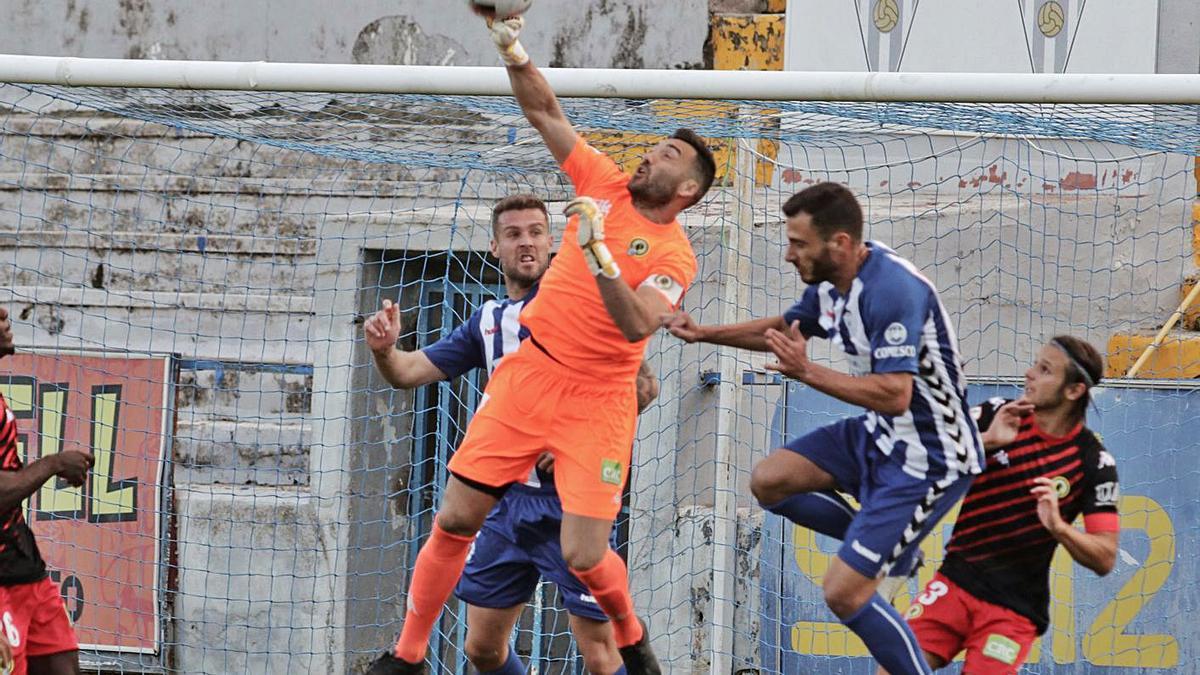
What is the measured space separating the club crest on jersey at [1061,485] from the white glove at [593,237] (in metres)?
1.63

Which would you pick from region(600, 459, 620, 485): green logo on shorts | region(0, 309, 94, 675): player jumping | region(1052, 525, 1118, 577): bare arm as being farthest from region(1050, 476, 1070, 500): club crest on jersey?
region(0, 309, 94, 675): player jumping

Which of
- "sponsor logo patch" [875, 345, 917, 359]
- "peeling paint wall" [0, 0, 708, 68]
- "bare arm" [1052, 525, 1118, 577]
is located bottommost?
"bare arm" [1052, 525, 1118, 577]

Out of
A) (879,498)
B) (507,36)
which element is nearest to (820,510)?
(879,498)

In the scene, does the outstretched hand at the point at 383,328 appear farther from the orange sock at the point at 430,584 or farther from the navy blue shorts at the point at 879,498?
the navy blue shorts at the point at 879,498

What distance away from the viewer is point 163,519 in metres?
8.51

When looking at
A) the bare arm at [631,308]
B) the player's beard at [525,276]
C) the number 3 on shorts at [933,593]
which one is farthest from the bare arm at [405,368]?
the number 3 on shorts at [933,593]

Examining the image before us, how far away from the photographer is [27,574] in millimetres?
5738

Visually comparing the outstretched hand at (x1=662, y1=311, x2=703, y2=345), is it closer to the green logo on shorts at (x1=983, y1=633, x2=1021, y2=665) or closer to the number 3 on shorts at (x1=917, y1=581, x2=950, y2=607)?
the number 3 on shorts at (x1=917, y1=581, x2=950, y2=607)

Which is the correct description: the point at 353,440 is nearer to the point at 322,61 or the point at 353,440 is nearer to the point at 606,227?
the point at 322,61

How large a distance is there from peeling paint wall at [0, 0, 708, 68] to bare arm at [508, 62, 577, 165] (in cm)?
422

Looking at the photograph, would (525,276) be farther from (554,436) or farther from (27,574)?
(27,574)

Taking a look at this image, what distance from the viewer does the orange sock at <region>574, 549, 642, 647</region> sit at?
16.9ft

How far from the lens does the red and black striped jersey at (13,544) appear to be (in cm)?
570

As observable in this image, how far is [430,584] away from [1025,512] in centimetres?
198
